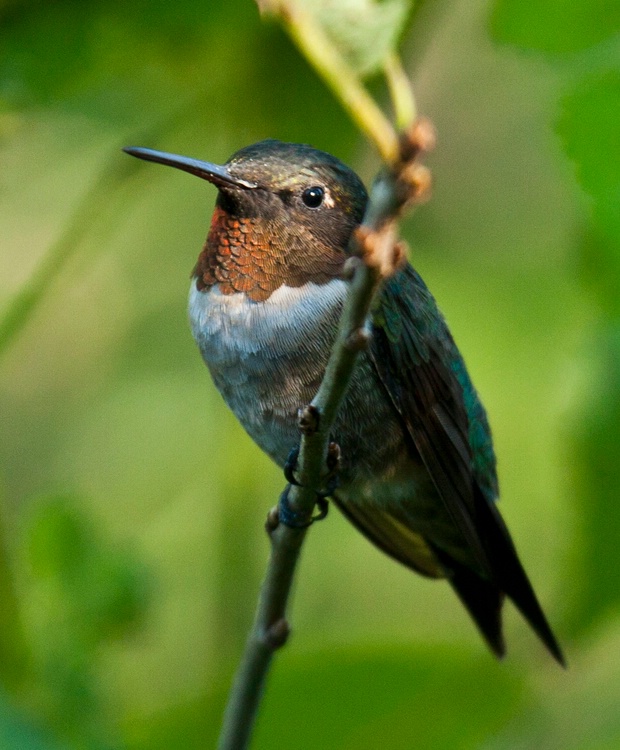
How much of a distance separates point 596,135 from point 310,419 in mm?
1040

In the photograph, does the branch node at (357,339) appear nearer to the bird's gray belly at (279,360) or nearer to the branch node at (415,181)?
the branch node at (415,181)

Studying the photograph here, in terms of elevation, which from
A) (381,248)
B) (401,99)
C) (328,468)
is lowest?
(328,468)

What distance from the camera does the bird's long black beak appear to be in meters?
1.72

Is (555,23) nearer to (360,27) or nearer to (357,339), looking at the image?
(357,339)

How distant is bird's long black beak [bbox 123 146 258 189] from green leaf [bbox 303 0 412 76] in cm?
91

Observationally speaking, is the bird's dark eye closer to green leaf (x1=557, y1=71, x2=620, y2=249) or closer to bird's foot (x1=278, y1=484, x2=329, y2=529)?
green leaf (x1=557, y1=71, x2=620, y2=249)

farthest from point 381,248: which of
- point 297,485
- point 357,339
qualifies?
point 297,485

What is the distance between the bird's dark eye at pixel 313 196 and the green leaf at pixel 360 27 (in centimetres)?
153

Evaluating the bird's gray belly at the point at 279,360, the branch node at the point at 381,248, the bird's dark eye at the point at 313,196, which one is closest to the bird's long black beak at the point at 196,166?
the bird's dark eye at the point at 313,196

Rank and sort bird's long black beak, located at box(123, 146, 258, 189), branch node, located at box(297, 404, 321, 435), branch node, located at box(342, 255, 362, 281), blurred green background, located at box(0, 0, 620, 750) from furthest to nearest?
blurred green background, located at box(0, 0, 620, 750) → bird's long black beak, located at box(123, 146, 258, 189) → branch node, located at box(297, 404, 321, 435) → branch node, located at box(342, 255, 362, 281)

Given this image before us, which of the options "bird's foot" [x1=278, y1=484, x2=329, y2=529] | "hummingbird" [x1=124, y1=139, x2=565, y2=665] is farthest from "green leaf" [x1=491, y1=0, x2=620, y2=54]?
"bird's foot" [x1=278, y1=484, x2=329, y2=529]

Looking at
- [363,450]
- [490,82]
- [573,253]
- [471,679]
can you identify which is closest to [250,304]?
[363,450]

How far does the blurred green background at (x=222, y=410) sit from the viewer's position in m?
2.13

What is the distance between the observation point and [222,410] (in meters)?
2.90
